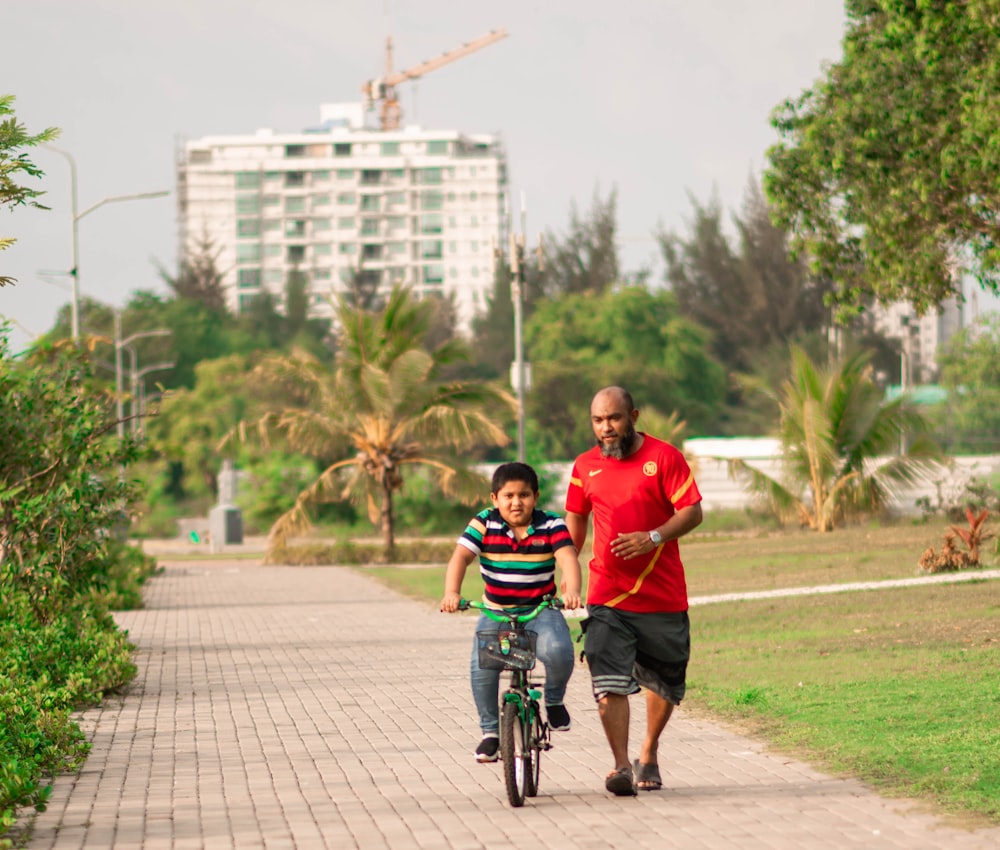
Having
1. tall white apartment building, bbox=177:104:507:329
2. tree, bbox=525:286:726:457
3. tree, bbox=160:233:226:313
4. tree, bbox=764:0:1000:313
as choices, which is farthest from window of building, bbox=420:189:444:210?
tree, bbox=764:0:1000:313

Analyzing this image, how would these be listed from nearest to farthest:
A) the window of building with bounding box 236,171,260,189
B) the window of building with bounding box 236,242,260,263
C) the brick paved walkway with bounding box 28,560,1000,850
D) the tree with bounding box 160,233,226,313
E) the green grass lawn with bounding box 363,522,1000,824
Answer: the brick paved walkway with bounding box 28,560,1000,850, the green grass lawn with bounding box 363,522,1000,824, the tree with bounding box 160,233,226,313, the window of building with bounding box 236,171,260,189, the window of building with bounding box 236,242,260,263

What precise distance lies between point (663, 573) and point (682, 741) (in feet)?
7.48

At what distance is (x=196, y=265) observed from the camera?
10475 cm

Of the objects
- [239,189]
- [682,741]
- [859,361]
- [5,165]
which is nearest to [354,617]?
[682,741]

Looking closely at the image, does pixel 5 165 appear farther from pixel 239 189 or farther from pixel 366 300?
pixel 239 189

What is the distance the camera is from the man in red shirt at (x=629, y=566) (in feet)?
23.6

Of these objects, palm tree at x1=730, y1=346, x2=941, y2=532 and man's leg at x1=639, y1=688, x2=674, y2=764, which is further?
palm tree at x1=730, y1=346, x2=941, y2=532

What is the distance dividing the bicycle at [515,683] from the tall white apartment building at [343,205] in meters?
142

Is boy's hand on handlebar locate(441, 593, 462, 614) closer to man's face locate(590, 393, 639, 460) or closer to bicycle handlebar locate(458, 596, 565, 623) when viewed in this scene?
bicycle handlebar locate(458, 596, 565, 623)

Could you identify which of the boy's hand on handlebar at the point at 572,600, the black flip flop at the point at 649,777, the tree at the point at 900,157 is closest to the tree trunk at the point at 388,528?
the tree at the point at 900,157

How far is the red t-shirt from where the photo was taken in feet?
23.6

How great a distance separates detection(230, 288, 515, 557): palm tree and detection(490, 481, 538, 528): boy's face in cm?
2602

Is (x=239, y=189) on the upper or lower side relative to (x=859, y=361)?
upper

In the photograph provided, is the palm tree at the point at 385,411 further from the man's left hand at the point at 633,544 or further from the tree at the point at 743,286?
the tree at the point at 743,286
